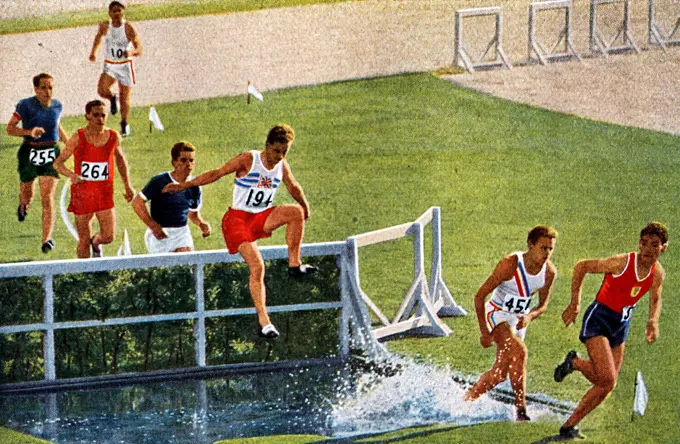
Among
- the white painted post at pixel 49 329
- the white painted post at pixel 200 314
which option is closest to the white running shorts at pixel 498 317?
the white painted post at pixel 200 314

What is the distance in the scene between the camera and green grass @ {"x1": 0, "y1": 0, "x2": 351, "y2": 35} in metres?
18.8

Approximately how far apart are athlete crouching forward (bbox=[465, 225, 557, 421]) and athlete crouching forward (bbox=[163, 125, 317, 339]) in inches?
61.2

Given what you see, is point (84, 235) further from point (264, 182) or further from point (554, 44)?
point (554, 44)

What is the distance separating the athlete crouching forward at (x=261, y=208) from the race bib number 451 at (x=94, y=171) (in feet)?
4.79

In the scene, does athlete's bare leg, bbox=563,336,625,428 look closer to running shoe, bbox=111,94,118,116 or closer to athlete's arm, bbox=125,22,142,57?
athlete's arm, bbox=125,22,142,57

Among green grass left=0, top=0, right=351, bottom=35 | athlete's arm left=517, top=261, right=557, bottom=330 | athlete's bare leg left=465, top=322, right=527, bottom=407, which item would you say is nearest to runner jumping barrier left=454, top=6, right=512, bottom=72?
green grass left=0, top=0, right=351, bottom=35

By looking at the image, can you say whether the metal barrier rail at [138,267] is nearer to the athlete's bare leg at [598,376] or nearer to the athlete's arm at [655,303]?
the athlete's bare leg at [598,376]

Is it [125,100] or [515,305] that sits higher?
[125,100]

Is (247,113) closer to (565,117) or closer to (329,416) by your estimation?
(565,117)

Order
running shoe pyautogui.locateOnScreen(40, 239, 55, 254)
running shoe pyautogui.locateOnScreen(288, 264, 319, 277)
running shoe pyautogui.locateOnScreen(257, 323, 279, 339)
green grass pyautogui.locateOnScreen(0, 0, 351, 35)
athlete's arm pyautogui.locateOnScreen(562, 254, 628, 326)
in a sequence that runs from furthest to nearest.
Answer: green grass pyautogui.locateOnScreen(0, 0, 351, 35)
running shoe pyautogui.locateOnScreen(40, 239, 55, 254)
running shoe pyautogui.locateOnScreen(257, 323, 279, 339)
running shoe pyautogui.locateOnScreen(288, 264, 319, 277)
athlete's arm pyautogui.locateOnScreen(562, 254, 628, 326)

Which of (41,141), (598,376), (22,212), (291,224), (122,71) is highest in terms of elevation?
(122,71)

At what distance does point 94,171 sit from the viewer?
15992 mm

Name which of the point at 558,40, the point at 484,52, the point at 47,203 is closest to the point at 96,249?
the point at 47,203

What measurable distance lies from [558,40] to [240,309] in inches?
428
